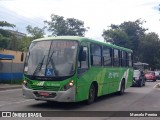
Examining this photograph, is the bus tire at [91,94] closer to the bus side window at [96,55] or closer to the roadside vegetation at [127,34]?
the bus side window at [96,55]

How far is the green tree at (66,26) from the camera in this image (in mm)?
70250

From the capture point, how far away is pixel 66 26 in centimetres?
7100

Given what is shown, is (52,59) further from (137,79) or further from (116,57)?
(137,79)

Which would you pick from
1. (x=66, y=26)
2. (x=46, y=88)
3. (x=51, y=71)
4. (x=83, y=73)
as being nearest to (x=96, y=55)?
(x=83, y=73)

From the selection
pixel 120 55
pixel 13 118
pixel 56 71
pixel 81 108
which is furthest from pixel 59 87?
pixel 120 55

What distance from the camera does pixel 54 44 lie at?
13375 mm

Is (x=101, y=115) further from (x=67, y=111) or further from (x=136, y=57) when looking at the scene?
(x=136, y=57)

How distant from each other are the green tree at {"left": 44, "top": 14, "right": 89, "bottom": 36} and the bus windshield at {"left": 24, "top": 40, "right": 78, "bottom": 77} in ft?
186

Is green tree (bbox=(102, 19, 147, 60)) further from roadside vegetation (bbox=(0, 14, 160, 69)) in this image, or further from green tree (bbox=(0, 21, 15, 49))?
green tree (bbox=(0, 21, 15, 49))

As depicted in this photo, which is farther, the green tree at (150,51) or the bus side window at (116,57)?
the green tree at (150,51)

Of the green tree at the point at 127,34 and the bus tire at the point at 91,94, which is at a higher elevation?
the green tree at the point at 127,34

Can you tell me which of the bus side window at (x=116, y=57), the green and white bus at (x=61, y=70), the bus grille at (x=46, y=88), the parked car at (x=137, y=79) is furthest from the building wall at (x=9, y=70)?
the bus grille at (x=46, y=88)

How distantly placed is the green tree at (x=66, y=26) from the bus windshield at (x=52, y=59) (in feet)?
186

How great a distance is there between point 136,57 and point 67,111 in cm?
6670
